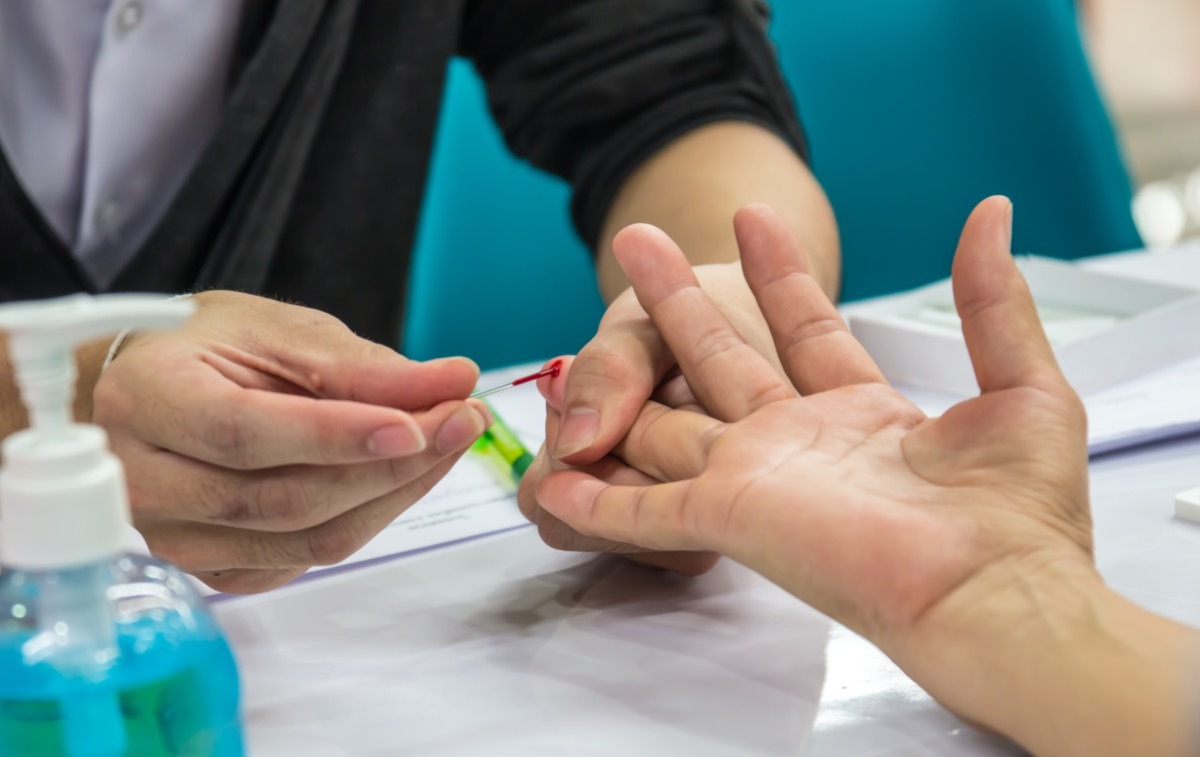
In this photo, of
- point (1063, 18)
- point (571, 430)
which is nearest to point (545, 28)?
point (571, 430)

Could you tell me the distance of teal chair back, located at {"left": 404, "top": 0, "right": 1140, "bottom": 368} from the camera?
52.0 inches

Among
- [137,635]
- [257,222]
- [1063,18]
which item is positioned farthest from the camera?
[1063,18]

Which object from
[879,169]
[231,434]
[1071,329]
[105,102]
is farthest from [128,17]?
[879,169]

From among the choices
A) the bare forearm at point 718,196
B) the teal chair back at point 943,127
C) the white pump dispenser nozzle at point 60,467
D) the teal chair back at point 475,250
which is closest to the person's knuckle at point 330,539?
the white pump dispenser nozzle at point 60,467

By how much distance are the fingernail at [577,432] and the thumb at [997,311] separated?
17 centimetres

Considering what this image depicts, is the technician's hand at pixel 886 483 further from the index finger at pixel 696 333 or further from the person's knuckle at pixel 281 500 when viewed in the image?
the person's knuckle at pixel 281 500

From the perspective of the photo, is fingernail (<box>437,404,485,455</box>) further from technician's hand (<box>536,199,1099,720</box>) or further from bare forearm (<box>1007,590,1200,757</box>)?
bare forearm (<box>1007,590,1200,757</box>)

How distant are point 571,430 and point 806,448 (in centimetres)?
11

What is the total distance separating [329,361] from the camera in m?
0.50

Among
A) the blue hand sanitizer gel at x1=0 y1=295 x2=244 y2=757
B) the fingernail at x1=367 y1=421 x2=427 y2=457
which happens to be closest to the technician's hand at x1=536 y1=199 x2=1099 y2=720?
the fingernail at x1=367 y1=421 x2=427 y2=457

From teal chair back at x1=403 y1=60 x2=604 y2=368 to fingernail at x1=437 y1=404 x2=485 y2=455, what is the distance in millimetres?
835

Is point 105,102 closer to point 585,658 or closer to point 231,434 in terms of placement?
point 231,434

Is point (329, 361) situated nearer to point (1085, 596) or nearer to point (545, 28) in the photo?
point (1085, 596)

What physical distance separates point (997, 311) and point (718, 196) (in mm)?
443
